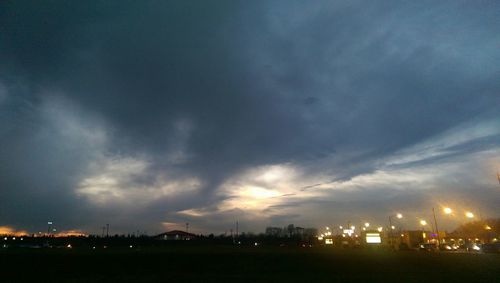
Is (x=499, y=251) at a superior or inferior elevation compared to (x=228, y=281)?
inferior

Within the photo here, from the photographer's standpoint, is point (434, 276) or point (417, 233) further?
point (417, 233)

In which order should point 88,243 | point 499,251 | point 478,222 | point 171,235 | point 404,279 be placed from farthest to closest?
point 171,235 → point 478,222 → point 88,243 → point 499,251 → point 404,279

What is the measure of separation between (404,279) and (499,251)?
2244 inches

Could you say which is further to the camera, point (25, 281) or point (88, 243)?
point (88, 243)

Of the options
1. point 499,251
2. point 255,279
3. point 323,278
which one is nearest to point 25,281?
point 255,279

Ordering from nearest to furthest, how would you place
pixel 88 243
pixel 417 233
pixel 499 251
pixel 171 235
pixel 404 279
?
1. pixel 404 279
2. pixel 499 251
3. pixel 417 233
4. pixel 88 243
5. pixel 171 235

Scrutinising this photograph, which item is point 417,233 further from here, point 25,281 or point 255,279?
point 25,281

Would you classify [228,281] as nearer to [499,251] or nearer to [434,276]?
[434,276]

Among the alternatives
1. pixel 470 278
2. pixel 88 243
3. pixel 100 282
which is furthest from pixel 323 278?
pixel 88 243

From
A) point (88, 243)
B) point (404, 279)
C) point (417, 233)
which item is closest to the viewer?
point (404, 279)

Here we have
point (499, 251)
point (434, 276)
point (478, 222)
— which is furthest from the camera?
point (478, 222)

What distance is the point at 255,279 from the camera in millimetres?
20078

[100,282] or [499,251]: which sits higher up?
[100,282]

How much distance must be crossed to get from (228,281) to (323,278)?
6090 millimetres
